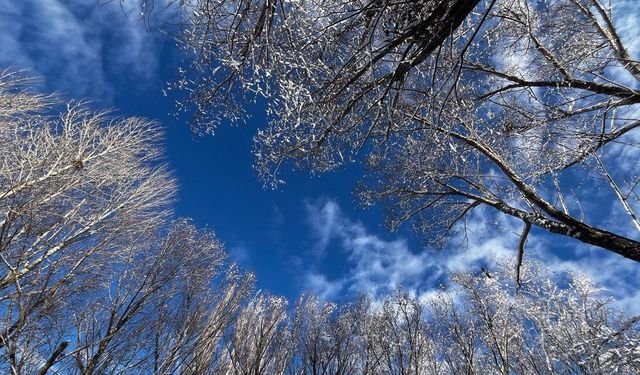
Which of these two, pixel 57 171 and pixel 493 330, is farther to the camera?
pixel 493 330

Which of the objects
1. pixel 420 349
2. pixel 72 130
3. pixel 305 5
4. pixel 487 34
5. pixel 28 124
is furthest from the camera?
pixel 420 349

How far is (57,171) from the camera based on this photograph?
794 centimetres

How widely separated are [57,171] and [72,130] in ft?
4.22

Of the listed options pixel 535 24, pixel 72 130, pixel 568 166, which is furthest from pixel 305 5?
pixel 72 130

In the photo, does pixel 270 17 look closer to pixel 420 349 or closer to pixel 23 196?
pixel 23 196

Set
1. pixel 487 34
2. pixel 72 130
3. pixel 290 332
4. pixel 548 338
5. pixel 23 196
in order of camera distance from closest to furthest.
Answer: pixel 487 34
pixel 23 196
pixel 72 130
pixel 548 338
pixel 290 332

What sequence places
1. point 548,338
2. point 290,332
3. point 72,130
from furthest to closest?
point 290,332, point 548,338, point 72,130

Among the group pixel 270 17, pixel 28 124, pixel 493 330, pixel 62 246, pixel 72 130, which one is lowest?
pixel 270 17

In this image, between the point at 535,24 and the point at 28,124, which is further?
the point at 28,124

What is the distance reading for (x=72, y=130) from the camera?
28.3 feet

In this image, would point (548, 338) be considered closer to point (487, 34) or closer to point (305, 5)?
point (487, 34)

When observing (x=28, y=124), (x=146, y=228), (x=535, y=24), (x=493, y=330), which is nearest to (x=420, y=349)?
(x=493, y=330)

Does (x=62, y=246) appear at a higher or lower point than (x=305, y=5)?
higher

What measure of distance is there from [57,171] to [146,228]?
2400 mm
